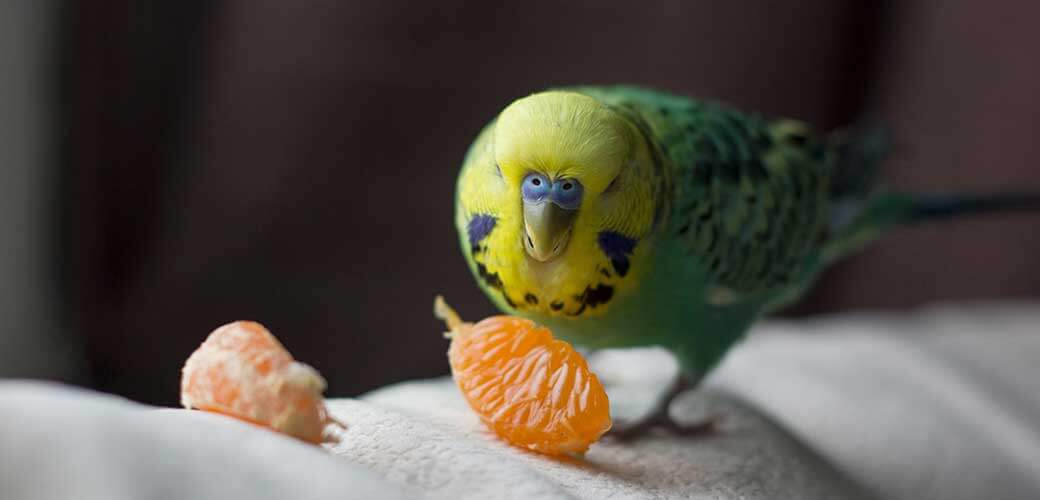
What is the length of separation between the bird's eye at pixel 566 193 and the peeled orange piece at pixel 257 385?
0.26 metres

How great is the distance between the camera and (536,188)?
0.88 m

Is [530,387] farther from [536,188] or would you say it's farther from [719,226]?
[719,226]

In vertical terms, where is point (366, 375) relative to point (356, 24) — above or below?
below

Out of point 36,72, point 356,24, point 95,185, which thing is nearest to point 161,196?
point 95,185

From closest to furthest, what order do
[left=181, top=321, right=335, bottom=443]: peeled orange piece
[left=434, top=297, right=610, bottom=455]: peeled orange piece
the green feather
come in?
1. [left=181, top=321, right=335, bottom=443]: peeled orange piece
2. [left=434, top=297, right=610, bottom=455]: peeled orange piece
3. the green feather

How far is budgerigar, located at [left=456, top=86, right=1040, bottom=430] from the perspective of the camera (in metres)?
0.89

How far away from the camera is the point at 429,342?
2.16 meters

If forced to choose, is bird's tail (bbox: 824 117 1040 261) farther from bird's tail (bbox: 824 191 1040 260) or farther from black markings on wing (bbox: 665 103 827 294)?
black markings on wing (bbox: 665 103 827 294)

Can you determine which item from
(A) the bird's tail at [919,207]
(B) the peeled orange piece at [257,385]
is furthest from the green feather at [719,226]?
(B) the peeled orange piece at [257,385]

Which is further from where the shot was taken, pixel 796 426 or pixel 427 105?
pixel 427 105

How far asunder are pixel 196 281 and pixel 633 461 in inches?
52.1

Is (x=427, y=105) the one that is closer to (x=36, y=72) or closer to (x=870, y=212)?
(x=36, y=72)

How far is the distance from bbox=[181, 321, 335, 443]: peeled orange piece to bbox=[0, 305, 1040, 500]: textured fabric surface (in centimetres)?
4

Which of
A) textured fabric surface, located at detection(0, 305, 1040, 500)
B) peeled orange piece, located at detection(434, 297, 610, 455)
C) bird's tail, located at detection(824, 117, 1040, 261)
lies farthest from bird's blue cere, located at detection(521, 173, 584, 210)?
bird's tail, located at detection(824, 117, 1040, 261)
